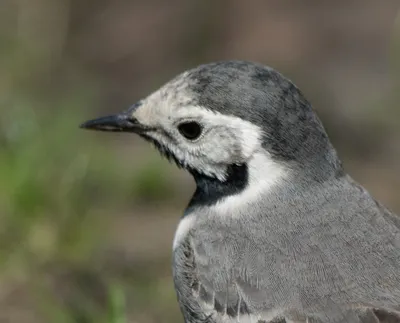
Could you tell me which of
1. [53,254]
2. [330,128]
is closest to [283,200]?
[53,254]

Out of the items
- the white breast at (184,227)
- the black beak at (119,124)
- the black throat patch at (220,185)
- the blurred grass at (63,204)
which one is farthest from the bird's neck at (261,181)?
the blurred grass at (63,204)

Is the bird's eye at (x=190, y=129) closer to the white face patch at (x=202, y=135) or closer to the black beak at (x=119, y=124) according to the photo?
the white face patch at (x=202, y=135)

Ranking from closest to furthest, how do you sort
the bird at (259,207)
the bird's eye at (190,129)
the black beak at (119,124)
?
1. the bird at (259,207)
2. the bird's eye at (190,129)
3. the black beak at (119,124)

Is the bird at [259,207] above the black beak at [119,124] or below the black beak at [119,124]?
below

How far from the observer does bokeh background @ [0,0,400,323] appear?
18.5ft

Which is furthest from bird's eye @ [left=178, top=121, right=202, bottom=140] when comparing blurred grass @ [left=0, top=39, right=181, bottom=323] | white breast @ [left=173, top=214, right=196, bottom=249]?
blurred grass @ [left=0, top=39, right=181, bottom=323]

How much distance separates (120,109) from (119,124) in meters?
3.74

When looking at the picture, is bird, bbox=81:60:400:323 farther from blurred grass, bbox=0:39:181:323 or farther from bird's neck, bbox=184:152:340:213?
blurred grass, bbox=0:39:181:323

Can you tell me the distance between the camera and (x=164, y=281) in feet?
18.9

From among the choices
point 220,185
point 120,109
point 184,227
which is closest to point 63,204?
point 184,227

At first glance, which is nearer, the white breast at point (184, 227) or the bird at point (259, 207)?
the bird at point (259, 207)

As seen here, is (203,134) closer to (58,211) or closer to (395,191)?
(58,211)

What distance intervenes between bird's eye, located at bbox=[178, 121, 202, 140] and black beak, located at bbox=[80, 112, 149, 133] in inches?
Answer: 9.1

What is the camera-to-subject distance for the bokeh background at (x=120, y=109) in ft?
18.5
